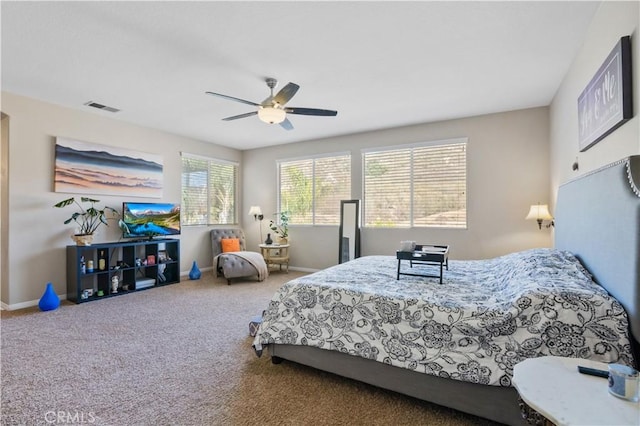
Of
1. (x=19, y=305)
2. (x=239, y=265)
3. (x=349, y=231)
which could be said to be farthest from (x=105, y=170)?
(x=349, y=231)

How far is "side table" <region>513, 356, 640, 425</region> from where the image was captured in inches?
36.2

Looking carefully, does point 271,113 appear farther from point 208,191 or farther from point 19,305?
A: point 19,305

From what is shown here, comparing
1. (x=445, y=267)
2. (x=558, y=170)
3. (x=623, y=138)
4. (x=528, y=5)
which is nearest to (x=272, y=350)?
(x=445, y=267)

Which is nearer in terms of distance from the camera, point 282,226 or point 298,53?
point 298,53

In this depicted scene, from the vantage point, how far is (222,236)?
Result: 625 centimetres

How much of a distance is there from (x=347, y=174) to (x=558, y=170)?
10.4ft

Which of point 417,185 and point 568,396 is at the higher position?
point 417,185

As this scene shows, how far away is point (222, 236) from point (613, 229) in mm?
5848

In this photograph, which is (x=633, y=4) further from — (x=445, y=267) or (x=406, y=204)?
(x=406, y=204)

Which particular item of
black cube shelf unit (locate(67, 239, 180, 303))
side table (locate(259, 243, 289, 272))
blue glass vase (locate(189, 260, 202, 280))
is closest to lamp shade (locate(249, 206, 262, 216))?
side table (locate(259, 243, 289, 272))

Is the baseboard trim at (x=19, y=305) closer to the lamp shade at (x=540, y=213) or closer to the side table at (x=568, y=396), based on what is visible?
the side table at (x=568, y=396)

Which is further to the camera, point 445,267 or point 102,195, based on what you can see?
point 102,195

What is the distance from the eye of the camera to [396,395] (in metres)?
2.00

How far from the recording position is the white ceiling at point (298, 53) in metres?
2.28
